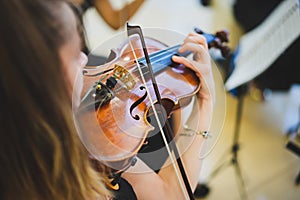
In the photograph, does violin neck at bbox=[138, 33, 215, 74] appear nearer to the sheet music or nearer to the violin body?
the violin body

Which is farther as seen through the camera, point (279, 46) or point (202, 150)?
point (279, 46)

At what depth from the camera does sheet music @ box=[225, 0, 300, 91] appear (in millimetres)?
899

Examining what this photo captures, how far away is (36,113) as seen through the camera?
1.51ft

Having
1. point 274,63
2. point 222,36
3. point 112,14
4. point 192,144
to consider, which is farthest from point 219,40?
point 274,63

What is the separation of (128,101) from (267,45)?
52cm

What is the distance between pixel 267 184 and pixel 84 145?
1.00 m

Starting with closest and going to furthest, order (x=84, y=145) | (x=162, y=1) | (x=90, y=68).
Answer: (x=84, y=145) → (x=90, y=68) → (x=162, y=1)

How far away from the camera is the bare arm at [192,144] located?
2.13ft

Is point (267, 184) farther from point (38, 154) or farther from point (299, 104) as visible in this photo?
point (38, 154)

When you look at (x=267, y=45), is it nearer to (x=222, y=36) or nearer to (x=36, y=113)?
(x=222, y=36)

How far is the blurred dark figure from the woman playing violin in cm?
85

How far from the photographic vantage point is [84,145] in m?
0.56

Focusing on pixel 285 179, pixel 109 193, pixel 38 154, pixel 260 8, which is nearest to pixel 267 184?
pixel 285 179

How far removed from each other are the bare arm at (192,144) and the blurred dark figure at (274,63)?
0.69 meters
